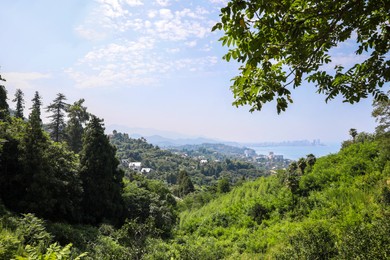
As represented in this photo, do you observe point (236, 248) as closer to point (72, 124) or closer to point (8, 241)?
point (8, 241)

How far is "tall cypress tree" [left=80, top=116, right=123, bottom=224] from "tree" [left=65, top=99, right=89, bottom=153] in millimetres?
14729

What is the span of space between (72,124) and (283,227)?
28646 millimetres

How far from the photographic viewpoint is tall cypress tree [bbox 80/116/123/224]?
2011cm

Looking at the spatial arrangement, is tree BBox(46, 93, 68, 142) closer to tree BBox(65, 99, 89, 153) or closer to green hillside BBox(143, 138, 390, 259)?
tree BBox(65, 99, 89, 153)

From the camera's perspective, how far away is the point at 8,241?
6.33 meters

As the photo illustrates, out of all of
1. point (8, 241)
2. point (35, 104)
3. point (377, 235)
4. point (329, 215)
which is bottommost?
point (329, 215)

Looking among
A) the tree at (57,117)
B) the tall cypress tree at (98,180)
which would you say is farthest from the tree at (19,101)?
the tall cypress tree at (98,180)

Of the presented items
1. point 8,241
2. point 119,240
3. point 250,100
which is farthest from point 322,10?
point 119,240

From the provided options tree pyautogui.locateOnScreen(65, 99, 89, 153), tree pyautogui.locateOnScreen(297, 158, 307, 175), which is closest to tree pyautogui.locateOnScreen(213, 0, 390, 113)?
tree pyautogui.locateOnScreen(297, 158, 307, 175)

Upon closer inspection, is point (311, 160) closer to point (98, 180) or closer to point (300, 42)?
point (98, 180)

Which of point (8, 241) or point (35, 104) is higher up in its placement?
point (35, 104)

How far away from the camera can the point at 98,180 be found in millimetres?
20469

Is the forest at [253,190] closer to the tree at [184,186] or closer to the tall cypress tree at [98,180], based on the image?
the tall cypress tree at [98,180]

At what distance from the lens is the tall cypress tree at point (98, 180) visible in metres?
20.1
